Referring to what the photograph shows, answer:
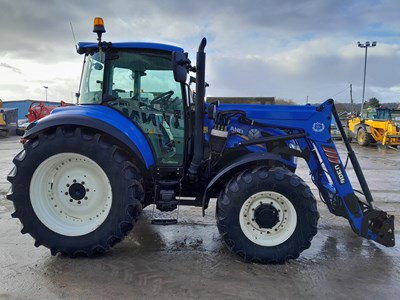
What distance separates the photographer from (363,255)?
407 cm

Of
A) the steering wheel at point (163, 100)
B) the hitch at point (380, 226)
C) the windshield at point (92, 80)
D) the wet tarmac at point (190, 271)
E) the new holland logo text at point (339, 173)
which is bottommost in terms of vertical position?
the wet tarmac at point (190, 271)

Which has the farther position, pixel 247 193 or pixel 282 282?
pixel 247 193

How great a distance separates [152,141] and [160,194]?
2.14ft

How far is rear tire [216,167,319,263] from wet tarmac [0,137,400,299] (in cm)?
20

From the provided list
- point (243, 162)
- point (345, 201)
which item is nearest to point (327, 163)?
point (345, 201)

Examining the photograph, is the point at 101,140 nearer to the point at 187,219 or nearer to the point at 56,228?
the point at 56,228

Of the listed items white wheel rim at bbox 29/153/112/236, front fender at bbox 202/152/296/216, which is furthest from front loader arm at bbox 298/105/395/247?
white wheel rim at bbox 29/153/112/236

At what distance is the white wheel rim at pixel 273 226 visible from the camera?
12.3 ft

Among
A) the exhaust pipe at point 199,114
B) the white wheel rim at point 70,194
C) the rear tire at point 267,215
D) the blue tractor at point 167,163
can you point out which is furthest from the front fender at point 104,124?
the rear tire at point 267,215

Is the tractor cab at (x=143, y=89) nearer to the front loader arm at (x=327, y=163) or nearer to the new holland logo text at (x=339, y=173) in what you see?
the front loader arm at (x=327, y=163)

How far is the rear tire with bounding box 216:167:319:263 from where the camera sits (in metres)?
3.66

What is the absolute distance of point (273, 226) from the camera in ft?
12.4

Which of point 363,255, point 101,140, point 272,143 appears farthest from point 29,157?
point 363,255

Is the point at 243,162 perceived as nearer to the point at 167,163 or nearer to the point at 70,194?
the point at 167,163
